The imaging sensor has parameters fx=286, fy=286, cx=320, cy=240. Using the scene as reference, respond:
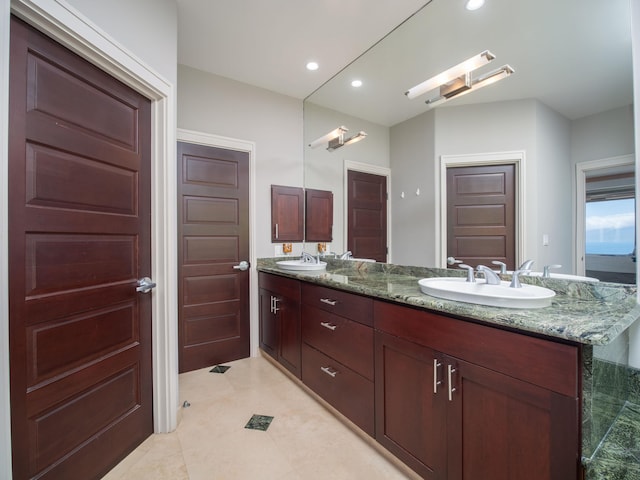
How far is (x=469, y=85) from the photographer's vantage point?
159 cm

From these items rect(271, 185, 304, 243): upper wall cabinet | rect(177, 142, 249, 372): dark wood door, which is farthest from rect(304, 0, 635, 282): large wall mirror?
rect(177, 142, 249, 372): dark wood door

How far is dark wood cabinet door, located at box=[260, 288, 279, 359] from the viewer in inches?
98.6

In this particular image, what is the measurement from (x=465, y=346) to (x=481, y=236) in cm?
77

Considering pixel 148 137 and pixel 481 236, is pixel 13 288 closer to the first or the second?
pixel 148 137

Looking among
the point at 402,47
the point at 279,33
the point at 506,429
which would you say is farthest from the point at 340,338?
the point at 279,33

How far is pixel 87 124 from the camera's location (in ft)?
4.32

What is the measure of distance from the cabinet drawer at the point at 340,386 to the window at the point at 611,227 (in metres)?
1.23

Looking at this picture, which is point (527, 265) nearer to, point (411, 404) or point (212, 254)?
point (411, 404)

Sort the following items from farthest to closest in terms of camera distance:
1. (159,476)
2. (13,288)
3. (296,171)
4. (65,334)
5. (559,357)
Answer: (296,171) < (159,476) < (65,334) < (13,288) < (559,357)

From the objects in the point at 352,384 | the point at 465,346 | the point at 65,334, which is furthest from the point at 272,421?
the point at 465,346

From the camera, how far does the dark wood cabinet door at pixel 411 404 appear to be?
3.84ft

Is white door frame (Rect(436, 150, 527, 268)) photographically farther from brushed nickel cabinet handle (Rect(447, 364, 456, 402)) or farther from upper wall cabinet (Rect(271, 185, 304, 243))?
upper wall cabinet (Rect(271, 185, 304, 243))

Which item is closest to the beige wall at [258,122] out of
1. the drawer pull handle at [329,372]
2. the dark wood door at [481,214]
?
the drawer pull handle at [329,372]

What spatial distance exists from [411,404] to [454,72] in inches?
69.2
